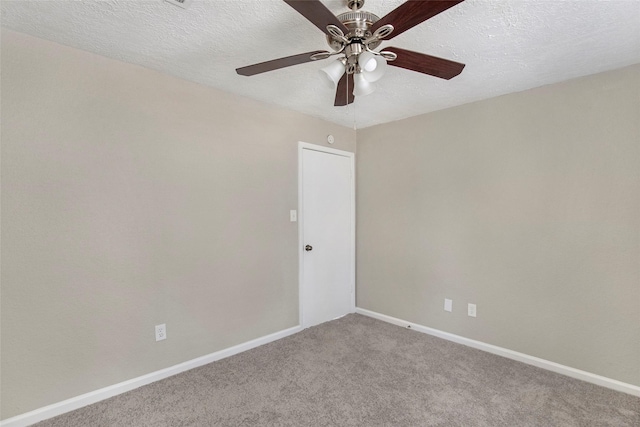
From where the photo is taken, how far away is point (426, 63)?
5.00 ft

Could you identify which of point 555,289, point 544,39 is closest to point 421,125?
point 544,39

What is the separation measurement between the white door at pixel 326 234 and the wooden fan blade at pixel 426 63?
1.74 metres

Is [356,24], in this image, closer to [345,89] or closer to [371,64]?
[371,64]

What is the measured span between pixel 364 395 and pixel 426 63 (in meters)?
2.10

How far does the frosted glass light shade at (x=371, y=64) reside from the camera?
140 cm

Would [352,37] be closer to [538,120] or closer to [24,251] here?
[538,120]

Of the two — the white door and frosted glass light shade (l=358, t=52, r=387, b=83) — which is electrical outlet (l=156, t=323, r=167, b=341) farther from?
frosted glass light shade (l=358, t=52, r=387, b=83)

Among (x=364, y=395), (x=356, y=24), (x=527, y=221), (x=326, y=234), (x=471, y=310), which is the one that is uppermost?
(x=356, y=24)

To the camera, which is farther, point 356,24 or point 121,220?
point 121,220

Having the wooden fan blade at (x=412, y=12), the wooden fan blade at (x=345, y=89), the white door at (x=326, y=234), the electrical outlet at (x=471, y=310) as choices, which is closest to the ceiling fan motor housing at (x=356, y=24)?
the wooden fan blade at (x=412, y=12)

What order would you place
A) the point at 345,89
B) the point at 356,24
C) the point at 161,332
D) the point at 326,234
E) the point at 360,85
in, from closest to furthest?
the point at 356,24 → the point at 360,85 → the point at 345,89 → the point at 161,332 → the point at 326,234

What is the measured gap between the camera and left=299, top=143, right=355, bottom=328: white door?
10.7 feet

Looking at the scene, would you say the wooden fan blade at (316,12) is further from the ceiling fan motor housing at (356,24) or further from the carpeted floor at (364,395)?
the carpeted floor at (364,395)

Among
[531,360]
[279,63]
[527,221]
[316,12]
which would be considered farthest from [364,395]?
[316,12]
